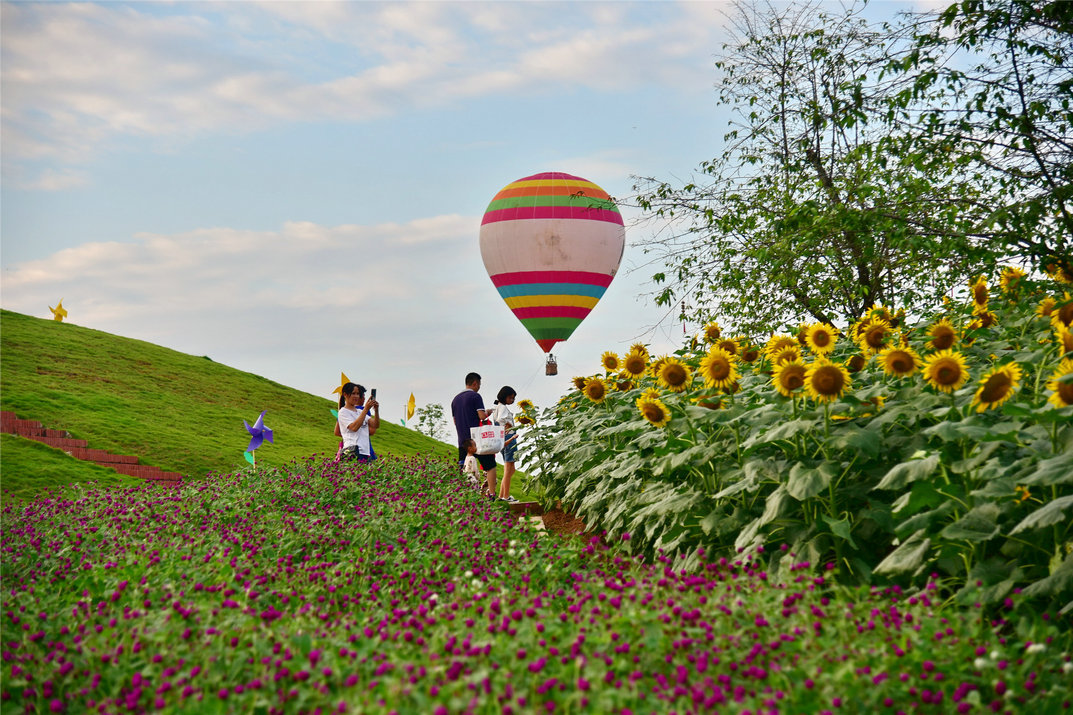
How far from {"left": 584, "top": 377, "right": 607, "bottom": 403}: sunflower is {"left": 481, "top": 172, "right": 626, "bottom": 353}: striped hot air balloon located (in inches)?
462

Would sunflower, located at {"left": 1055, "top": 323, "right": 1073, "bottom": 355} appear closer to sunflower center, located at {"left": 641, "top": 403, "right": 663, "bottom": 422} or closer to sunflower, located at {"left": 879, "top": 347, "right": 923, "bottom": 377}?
sunflower, located at {"left": 879, "top": 347, "right": 923, "bottom": 377}

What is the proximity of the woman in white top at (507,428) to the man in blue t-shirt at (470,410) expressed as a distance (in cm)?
22

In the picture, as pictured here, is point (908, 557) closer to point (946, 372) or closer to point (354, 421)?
point (946, 372)

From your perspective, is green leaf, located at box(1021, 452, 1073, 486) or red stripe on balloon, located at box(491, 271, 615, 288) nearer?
green leaf, located at box(1021, 452, 1073, 486)

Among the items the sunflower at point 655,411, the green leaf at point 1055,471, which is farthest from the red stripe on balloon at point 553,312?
the green leaf at point 1055,471

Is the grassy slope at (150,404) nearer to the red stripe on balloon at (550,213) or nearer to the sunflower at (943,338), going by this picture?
the red stripe on balloon at (550,213)

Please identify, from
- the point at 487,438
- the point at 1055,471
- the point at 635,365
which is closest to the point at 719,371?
the point at 635,365

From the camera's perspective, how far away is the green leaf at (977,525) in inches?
199

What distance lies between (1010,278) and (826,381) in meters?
4.78

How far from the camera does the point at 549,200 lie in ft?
71.6

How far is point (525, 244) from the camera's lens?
2177 centimetres

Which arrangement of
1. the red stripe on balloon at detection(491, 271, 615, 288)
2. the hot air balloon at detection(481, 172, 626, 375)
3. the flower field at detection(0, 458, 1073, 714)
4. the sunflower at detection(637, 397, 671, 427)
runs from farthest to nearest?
1. the red stripe on balloon at detection(491, 271, 615, 288)
2. the hot air balloon at detection(481, 172, 626, 375)
3. the sunflower at detection(637, 397, 671, 427)
4. the flower field at detection(0, 458, 1073, 714)

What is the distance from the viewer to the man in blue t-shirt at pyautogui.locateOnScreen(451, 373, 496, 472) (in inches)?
508

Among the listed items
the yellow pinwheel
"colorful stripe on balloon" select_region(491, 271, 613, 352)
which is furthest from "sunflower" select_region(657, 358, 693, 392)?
the yellow pinwheel
